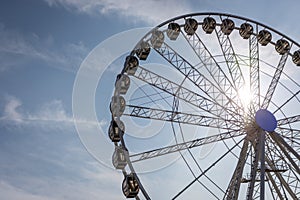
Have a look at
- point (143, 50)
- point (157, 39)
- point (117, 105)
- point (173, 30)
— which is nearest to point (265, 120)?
point (173, 30)

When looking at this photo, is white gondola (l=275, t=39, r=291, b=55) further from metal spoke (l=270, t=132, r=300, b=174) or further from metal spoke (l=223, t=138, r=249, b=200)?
metal spoke (l=223, t=138, r=249, b=200)

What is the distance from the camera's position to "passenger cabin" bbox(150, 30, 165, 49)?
81.9 ft

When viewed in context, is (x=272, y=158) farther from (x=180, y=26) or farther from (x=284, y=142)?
(x=180, y=26)

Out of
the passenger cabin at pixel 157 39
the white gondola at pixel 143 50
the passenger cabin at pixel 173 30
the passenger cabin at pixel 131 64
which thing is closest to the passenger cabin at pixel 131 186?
the passenger cabin at pixel 131 64

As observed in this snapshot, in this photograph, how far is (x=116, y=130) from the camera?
885 inches

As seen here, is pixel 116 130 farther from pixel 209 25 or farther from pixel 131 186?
pixel 209 25

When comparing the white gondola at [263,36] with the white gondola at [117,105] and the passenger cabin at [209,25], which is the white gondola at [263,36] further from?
the white gondola at [117,105]

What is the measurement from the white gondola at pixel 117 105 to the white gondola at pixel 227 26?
881 centimetres

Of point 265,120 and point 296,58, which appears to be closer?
point 265,120

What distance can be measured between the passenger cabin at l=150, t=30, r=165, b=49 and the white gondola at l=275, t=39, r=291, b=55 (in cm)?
866

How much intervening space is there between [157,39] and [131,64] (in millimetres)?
2469

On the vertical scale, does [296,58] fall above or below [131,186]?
above

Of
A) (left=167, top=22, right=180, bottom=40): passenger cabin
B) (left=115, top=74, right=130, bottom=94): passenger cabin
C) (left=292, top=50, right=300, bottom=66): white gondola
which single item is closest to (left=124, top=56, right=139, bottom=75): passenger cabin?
(left=115, top=74, right=130, bottom=94): passenger cabin

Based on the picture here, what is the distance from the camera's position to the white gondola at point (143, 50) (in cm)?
2452
